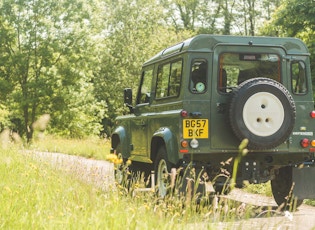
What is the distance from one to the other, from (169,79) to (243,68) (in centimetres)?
110

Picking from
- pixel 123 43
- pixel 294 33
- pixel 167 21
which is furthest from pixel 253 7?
pixel 294 33

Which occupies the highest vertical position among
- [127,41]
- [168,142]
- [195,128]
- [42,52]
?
[127,41]

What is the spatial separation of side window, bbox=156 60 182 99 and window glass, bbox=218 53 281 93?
58cm

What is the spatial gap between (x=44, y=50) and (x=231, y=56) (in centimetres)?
2345

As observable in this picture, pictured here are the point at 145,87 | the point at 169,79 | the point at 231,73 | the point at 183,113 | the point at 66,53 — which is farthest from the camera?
the point at 66,53

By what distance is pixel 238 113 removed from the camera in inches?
302

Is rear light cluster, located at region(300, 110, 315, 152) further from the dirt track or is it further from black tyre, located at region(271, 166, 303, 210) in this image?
the dirt track

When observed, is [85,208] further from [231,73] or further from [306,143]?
[306,143]

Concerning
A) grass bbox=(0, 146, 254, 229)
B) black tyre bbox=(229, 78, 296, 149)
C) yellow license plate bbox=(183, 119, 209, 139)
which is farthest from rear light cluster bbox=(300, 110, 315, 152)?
grass bbox=(0, 146, 254, 229)

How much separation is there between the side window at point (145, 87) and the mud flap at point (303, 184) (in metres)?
2.63

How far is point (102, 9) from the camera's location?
36.8 meters

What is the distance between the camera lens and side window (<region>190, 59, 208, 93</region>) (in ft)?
26.9

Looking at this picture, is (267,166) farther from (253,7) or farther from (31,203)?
(253,7)

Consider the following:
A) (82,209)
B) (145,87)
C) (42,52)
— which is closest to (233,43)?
(145,87)
